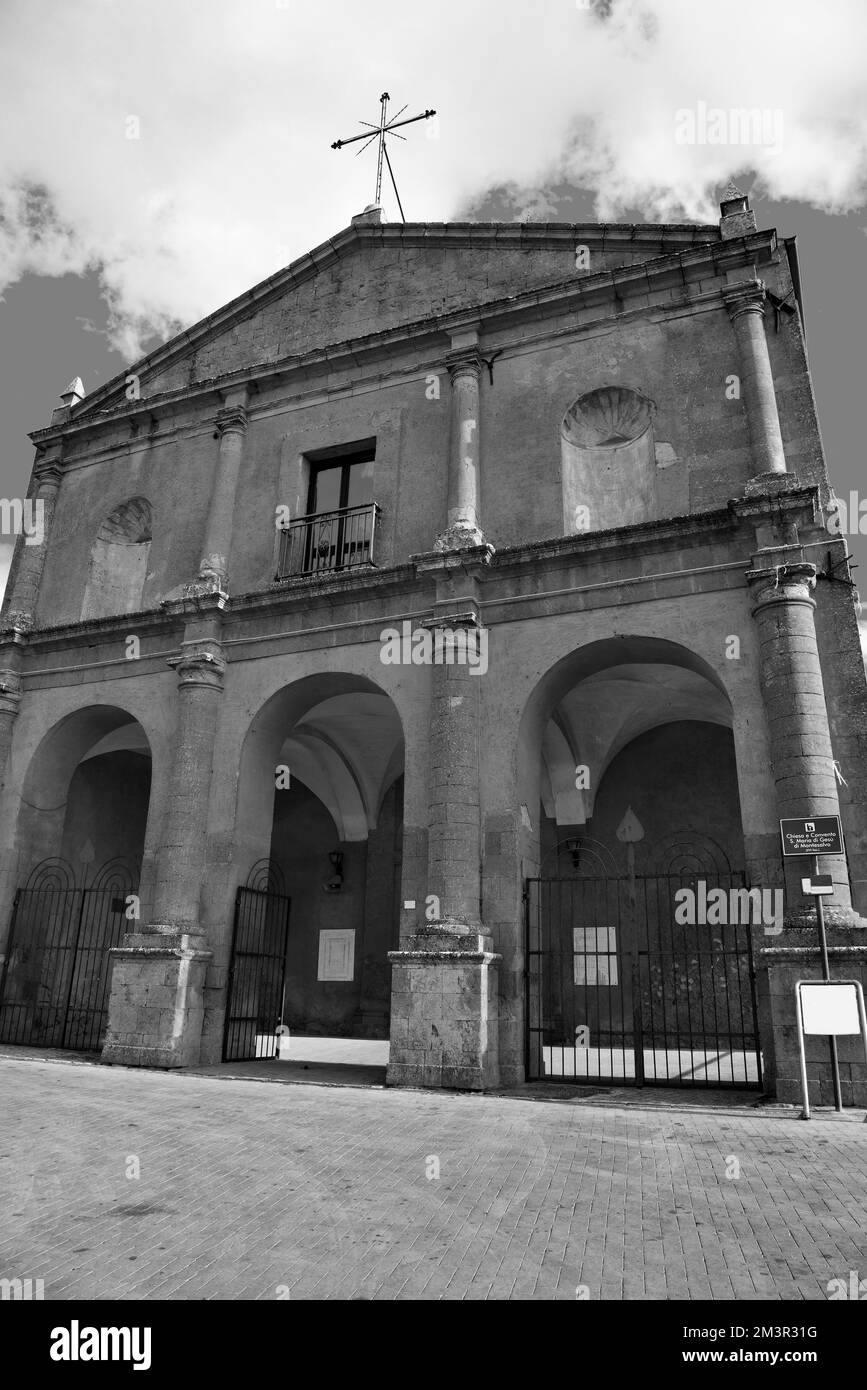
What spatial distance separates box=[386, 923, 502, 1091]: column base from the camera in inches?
410

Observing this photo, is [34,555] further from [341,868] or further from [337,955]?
[337,955]

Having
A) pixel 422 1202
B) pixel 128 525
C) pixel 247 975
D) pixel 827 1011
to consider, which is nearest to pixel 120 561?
pixel 128 525

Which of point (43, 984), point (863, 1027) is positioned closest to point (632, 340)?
point (863, 1027)

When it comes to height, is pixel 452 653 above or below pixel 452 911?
above

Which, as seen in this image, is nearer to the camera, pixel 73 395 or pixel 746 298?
pixel 746 298

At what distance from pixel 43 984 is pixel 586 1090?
939 cm

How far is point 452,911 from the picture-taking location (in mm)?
11188

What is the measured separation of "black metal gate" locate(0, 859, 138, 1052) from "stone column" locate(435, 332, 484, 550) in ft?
24.0

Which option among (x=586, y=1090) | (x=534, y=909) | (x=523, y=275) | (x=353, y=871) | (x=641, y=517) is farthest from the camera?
(x=353, y=871)

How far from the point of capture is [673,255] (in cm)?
1309

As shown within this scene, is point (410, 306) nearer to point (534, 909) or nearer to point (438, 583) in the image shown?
point (438, 583)

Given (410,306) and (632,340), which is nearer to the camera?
(632,340)

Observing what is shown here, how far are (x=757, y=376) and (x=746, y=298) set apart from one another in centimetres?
129

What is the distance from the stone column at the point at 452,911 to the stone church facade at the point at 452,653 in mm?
43
